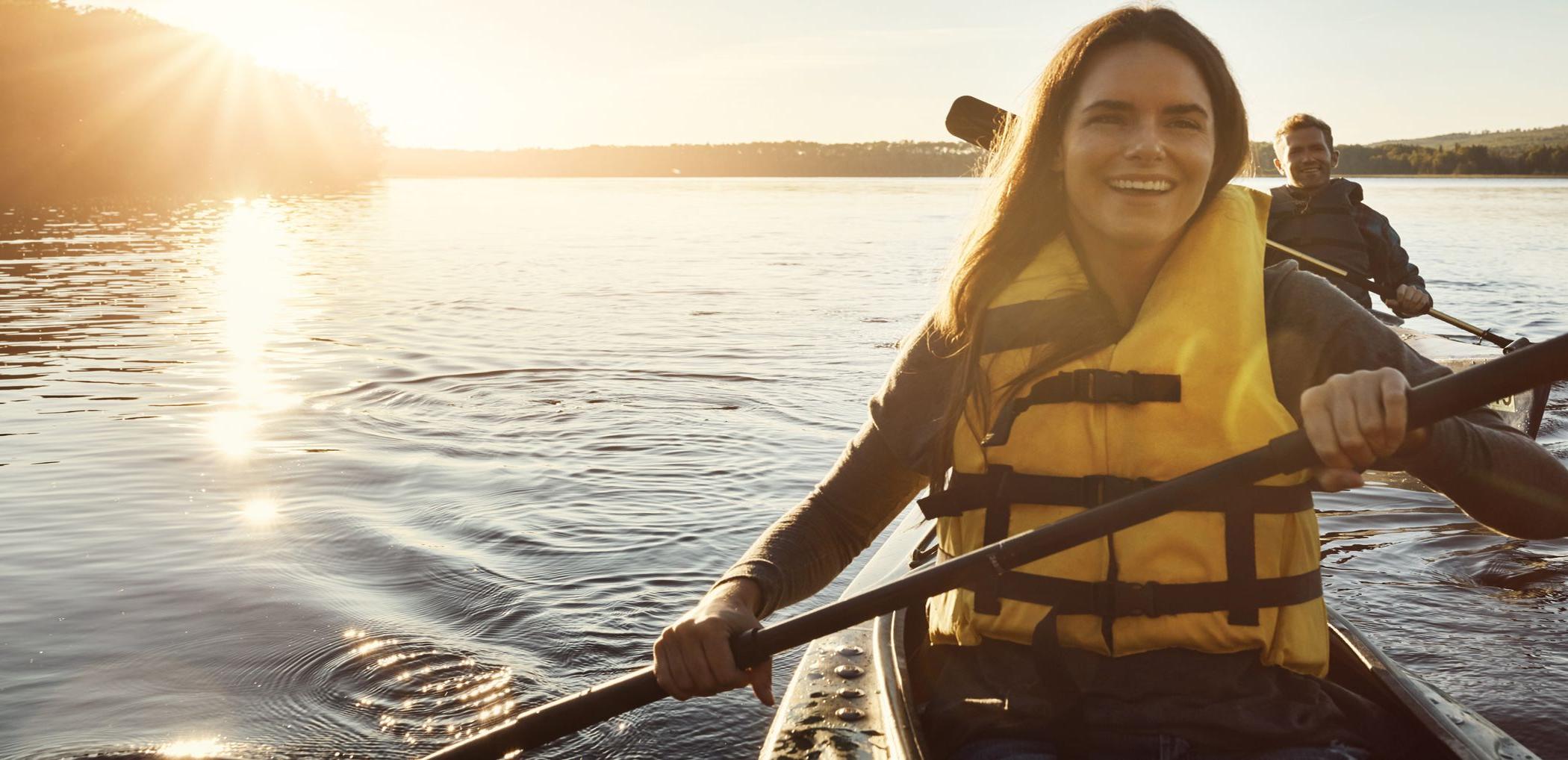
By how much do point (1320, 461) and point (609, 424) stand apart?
23.6 feet

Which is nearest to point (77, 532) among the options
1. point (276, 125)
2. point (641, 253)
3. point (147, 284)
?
point (147, 284)

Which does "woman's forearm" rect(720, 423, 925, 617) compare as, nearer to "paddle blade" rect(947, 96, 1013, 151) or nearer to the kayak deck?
the kayak deck

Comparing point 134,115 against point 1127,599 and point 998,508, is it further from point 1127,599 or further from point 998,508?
point 1127,599

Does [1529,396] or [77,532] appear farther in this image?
[1529,396]

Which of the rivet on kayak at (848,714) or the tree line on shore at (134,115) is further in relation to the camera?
the tree line on shore at (134,115)

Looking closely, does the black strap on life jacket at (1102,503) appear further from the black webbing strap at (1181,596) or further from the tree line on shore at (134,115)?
the tree line on shore at (134,115)

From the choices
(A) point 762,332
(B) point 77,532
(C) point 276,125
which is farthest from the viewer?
(C) point 276,125

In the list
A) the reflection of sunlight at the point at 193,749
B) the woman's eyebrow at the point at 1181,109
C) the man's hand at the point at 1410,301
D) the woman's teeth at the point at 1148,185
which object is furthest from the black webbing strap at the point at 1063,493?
the man's hand at the point at 1410,301

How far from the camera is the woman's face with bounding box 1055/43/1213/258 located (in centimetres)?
221

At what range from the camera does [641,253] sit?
25266 mm

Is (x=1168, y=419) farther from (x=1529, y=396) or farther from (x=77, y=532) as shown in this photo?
(x=1529, y=396)

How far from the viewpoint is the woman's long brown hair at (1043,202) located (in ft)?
7.42

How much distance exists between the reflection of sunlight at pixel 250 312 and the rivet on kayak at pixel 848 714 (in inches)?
238

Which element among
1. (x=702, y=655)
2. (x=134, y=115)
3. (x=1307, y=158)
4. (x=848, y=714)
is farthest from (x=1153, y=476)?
(x=134, y=115)
